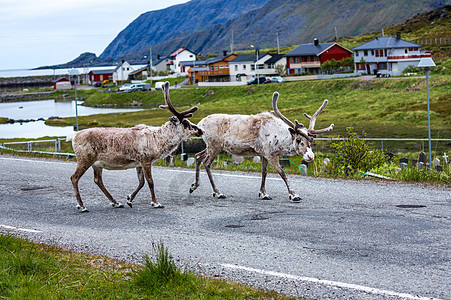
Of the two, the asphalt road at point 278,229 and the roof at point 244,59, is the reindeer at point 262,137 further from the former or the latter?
the roof at point 244,59

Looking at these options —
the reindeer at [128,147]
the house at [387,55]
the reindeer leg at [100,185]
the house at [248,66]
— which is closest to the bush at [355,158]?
the reindeer at [128,147]

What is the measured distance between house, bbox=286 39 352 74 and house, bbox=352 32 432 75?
31.1 ft

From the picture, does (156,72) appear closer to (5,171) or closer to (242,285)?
(5,171)

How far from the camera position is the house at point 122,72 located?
17475 centimetres

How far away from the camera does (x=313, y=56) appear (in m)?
114

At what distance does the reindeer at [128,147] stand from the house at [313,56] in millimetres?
102705

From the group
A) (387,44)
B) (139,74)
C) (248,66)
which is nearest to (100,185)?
(387,44)

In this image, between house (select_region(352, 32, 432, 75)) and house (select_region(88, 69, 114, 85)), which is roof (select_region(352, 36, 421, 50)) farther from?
house (select_region(88, 69, 114, 85))

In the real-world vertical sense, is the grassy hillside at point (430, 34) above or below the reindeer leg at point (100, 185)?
above

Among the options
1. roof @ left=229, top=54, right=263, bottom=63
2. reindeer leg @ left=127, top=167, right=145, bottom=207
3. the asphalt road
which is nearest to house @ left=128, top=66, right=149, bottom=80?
roof @ left=229, top=54, right=263, bottom=63

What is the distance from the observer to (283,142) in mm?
13023

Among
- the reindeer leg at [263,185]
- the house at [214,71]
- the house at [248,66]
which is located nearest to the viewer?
the reindeer leg at [263,185]

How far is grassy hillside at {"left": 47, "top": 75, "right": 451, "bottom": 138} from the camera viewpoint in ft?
166

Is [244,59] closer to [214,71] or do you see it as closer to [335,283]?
[214,71]
